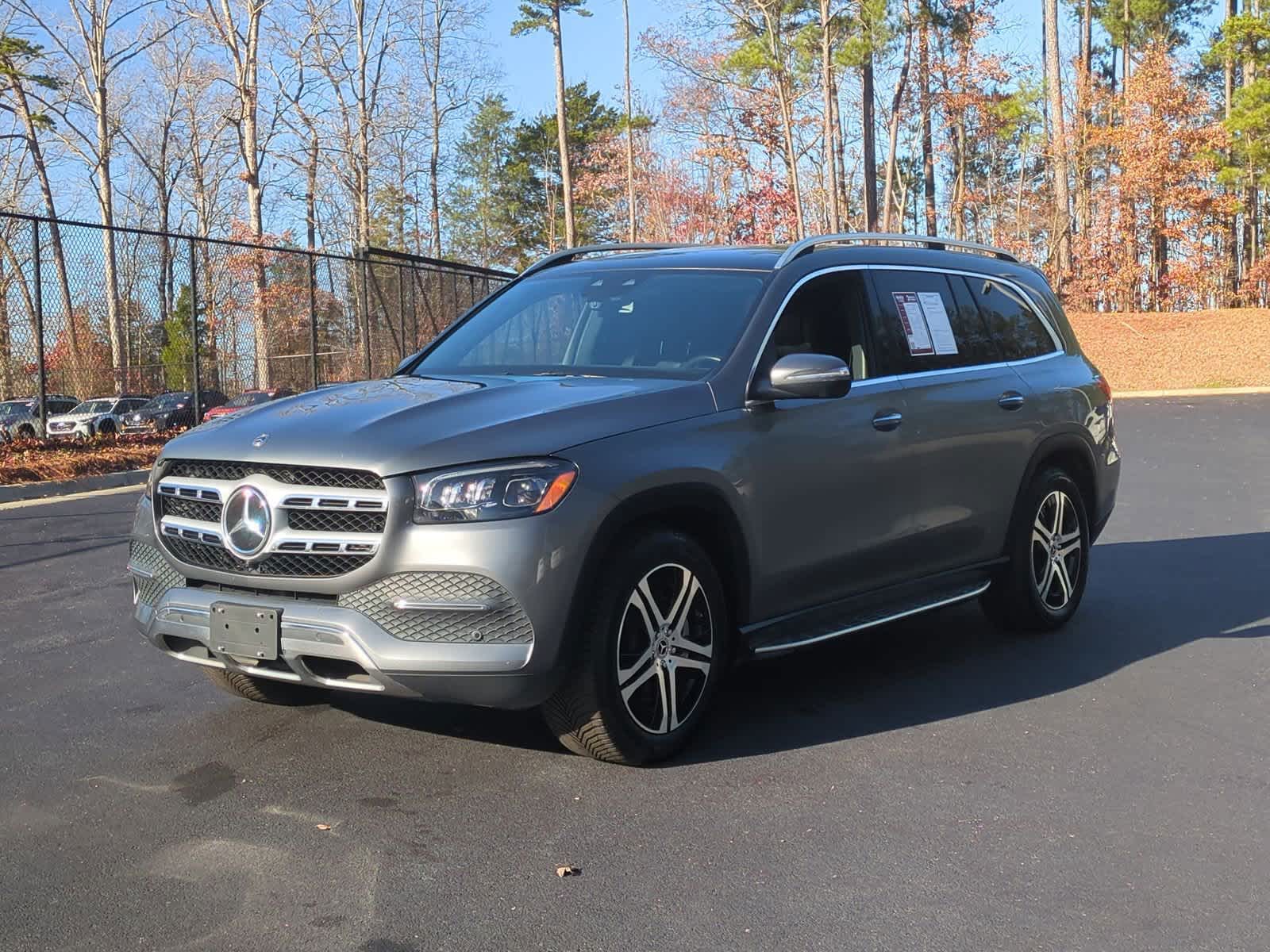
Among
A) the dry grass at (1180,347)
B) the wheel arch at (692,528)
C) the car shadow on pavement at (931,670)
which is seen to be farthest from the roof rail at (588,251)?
the dry grass at (1180,347)

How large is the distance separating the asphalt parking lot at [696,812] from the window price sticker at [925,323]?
1.50m

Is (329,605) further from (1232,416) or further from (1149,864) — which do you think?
(1232,416)

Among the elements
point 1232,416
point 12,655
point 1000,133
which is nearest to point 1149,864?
point 12,655

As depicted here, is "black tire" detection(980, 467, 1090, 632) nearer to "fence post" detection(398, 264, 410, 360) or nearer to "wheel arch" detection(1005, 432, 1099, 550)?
"wheel arch" detection(1005, 432, 1099, 550)

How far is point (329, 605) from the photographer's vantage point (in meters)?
4.27

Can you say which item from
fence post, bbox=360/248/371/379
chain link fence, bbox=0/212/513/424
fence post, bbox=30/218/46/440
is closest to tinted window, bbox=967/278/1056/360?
chain link fence, bbox=0/212/513/424

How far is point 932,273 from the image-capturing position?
251 inches

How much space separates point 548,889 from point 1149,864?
5.75ft

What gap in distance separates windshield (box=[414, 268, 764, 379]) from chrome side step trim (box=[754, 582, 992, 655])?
1.09m

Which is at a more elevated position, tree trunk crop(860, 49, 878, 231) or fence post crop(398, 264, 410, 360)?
tree trunk crop(860, 49, 878, 231)

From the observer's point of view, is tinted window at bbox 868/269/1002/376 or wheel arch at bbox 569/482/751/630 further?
tinted window at bbox 868/269/1002/376

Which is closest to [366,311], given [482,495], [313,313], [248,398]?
[313,313]

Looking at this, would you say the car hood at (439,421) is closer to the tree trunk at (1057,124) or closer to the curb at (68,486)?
the curb at (68,486)

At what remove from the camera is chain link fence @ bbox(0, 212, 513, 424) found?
1762 cm
